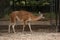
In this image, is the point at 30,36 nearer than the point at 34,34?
Yes

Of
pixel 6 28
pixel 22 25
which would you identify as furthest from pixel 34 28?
pixel 6 28

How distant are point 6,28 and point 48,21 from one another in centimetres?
139

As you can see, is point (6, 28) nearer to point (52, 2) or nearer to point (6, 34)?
point (6, 34)

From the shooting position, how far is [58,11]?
8109 mm

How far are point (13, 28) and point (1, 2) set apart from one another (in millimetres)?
918

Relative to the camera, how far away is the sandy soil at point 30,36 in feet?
23.6

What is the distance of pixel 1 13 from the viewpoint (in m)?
7.93

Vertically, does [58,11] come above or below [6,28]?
above

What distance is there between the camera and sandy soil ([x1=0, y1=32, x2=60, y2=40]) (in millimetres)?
7195

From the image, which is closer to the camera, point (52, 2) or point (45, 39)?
point (45, 39)

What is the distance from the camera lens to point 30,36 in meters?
7.49

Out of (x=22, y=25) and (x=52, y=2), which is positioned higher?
(x=52, y=2)

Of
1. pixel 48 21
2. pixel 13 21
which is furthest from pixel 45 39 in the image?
pixel 13 21

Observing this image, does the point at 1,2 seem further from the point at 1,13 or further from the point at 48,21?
the point at 48,21
